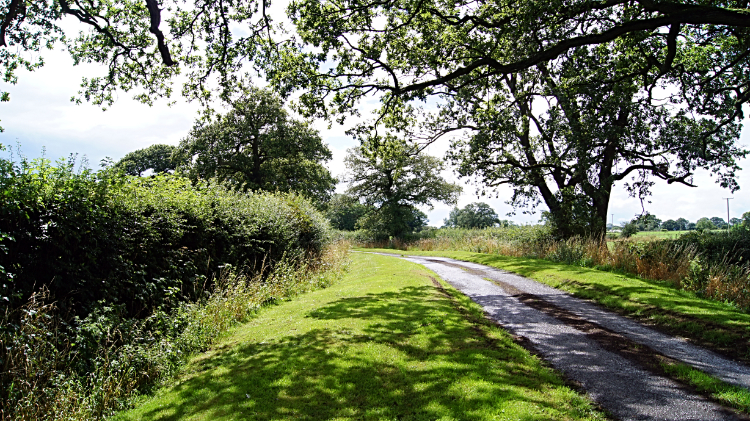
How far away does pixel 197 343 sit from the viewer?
8945mm

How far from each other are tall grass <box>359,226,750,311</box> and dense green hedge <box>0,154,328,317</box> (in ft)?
51.2

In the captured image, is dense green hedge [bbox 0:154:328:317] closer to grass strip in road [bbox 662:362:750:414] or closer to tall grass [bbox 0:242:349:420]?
tall grass [bbox 0:242:349:420]

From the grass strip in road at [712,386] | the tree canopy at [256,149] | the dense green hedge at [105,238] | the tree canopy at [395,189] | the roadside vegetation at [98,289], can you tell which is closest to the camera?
the grass strip in road at [712,386]

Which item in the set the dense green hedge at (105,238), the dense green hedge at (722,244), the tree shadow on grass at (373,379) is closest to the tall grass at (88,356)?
the dense green hedge at (105,238)

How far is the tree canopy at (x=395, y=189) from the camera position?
50.9m

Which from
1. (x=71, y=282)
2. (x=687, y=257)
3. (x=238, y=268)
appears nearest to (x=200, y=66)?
(x=238, y=268)

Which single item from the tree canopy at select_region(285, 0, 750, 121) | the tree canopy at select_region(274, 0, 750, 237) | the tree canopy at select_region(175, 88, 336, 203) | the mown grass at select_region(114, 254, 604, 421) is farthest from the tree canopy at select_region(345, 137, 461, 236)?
the mown grass at select_region(114, 254, 604, 421)

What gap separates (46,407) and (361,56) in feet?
48.2

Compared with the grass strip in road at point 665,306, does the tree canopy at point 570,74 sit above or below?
above

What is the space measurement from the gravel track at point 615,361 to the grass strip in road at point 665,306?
55cm

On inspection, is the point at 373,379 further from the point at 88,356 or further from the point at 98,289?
the point at 98,289

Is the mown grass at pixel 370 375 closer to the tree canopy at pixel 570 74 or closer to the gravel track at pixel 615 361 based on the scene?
the gravel track at pixel 615 361

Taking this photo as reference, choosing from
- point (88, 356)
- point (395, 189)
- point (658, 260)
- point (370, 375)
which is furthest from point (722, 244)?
point (395, 189)

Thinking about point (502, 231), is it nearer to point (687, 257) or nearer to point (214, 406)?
point (687, 257)
